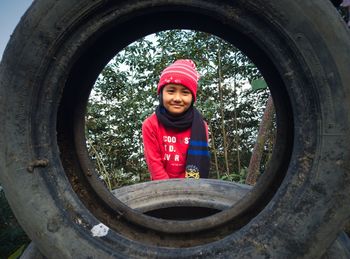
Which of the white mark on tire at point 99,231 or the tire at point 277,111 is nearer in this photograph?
the tire at point 277,111

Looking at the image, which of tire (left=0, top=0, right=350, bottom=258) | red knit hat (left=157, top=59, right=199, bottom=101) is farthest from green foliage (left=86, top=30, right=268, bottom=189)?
tire (left=0, top=0, right=350, bottom=258)

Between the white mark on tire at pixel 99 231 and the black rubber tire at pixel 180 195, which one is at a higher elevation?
the white mark on tire at pixel 99 231

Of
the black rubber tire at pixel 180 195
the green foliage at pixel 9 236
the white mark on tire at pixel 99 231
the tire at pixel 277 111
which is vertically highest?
the tire at pixel 277 111

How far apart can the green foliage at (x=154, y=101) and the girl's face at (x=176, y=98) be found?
3.35 meters

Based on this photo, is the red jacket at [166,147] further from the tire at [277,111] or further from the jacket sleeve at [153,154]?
the tire at [277,111]

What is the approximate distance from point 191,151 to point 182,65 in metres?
0.81

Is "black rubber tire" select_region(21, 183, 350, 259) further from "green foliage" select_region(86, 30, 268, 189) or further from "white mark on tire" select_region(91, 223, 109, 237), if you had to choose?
"green foliage" select_region(86, 30, 268, 189)

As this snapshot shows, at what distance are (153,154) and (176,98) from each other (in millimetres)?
512

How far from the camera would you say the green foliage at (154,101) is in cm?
718

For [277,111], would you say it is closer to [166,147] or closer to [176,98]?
[176,98]

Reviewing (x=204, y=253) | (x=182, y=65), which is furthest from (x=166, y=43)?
(x=204, y=253)

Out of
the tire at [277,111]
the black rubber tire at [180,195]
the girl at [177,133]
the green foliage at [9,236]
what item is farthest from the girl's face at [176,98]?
the tire at [277,111]

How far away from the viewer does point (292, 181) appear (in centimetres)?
110

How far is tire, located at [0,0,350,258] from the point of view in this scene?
107cm
